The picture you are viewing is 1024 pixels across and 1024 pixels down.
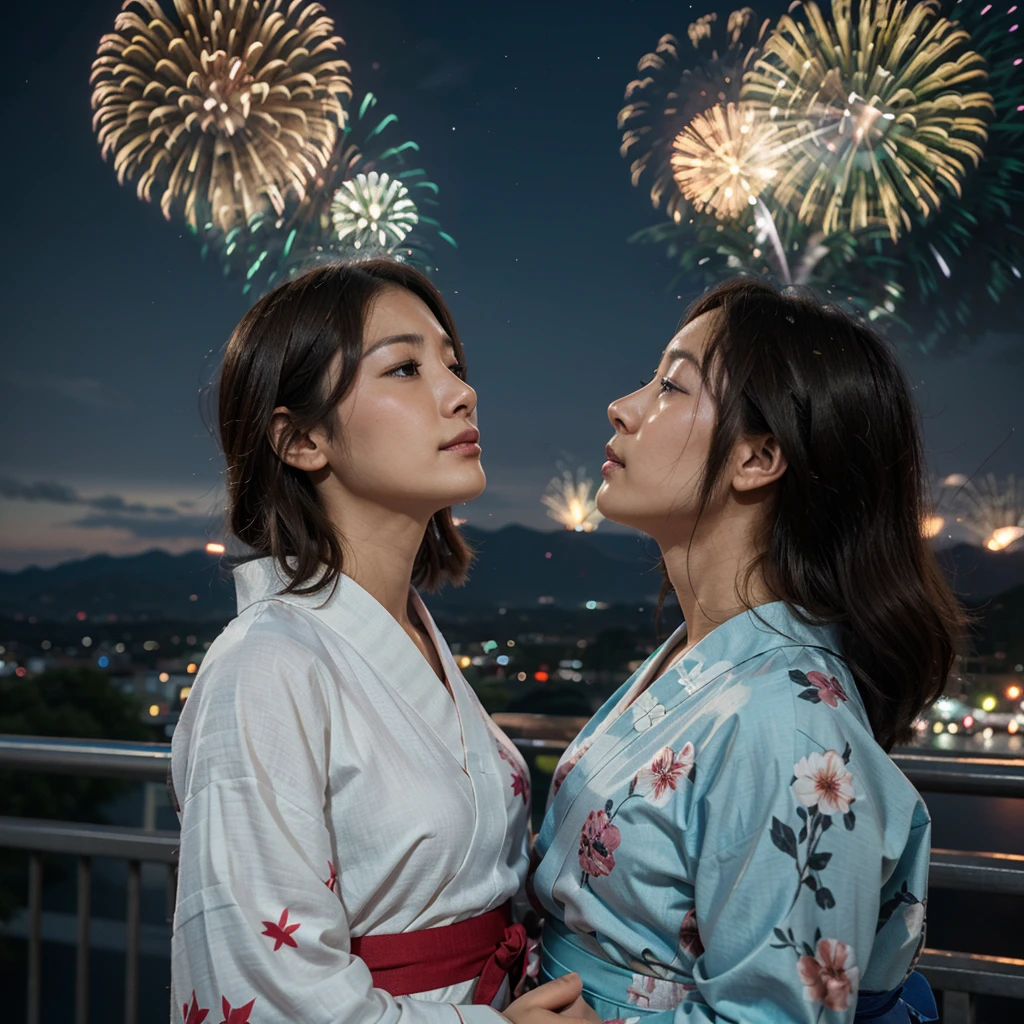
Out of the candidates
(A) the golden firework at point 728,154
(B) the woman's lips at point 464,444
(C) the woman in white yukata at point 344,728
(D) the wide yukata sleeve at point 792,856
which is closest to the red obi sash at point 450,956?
(C) the woman in white yukata at point 344,728

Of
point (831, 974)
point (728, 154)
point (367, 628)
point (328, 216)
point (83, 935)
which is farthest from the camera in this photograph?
point (328, 216)

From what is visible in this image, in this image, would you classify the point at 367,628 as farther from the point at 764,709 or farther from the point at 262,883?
the point at 764,709

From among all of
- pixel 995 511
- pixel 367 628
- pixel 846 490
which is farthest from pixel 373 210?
pixel 995 511

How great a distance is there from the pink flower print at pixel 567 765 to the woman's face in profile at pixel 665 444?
0.31 m

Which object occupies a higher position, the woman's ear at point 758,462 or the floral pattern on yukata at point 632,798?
the woman's ear at point 758,462

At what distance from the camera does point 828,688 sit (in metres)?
1.01

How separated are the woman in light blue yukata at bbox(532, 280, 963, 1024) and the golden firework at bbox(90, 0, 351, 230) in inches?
211

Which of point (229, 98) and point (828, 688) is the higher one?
point (229, 98)

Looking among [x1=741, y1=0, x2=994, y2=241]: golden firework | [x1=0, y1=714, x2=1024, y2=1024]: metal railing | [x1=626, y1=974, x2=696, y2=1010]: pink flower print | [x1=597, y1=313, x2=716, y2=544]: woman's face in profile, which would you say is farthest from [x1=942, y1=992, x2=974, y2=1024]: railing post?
[x1=741, y1=0, x2=994, y2=241]: golden firework

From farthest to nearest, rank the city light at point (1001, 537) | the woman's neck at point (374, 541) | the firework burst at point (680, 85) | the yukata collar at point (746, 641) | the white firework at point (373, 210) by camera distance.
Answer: the city light at point (1001, 537)
the firework burst at point (680, 85)
the white firework at point (373, 210)
the woman's neck at point (374, 541)
the yukata collar at point (746, 641)

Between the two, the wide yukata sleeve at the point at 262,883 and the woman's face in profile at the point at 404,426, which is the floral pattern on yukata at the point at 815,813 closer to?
the wide yukata sleeve at the point at 262,883

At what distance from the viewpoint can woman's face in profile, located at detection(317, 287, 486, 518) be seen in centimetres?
127

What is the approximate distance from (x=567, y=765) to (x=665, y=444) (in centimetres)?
46

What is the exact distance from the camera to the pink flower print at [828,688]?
3.26ft
